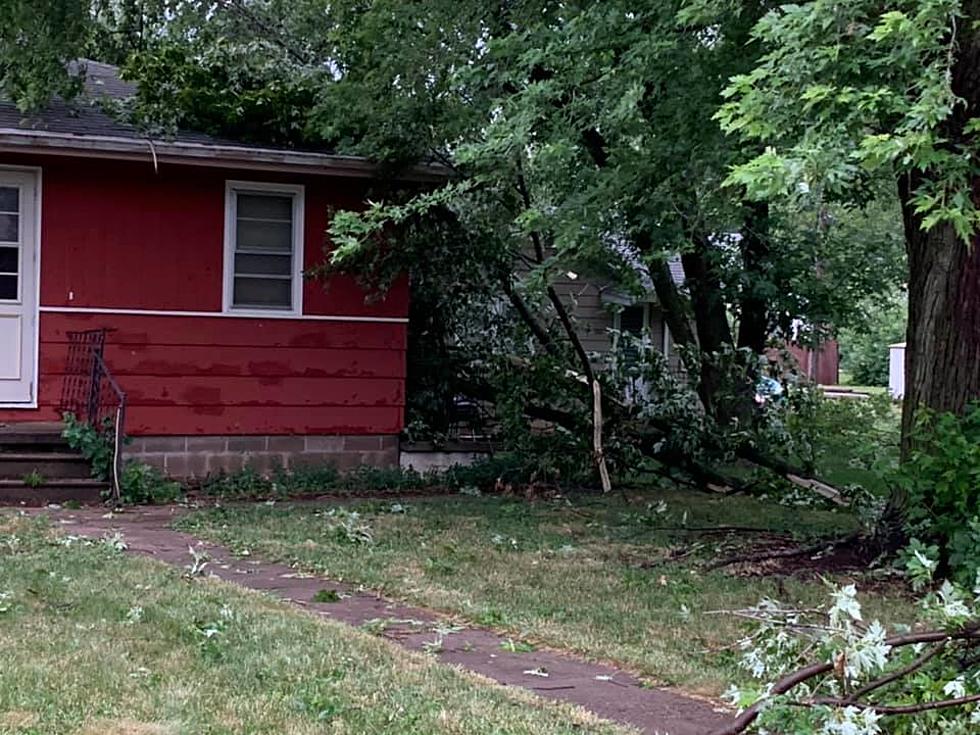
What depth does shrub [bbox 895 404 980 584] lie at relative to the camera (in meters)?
7.75

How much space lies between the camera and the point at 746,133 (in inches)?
244

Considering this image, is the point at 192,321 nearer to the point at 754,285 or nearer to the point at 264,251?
the point at 264,251

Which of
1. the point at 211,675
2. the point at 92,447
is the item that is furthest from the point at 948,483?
the point at 92,447

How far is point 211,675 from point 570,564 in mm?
3918

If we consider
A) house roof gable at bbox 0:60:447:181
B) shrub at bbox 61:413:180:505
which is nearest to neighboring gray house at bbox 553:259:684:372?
house roof gable at bbox 0:60:447:181

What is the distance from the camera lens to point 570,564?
29.0 ft

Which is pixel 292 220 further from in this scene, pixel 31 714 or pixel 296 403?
pixel 31 714

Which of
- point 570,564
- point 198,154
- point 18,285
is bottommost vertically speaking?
point 570,564

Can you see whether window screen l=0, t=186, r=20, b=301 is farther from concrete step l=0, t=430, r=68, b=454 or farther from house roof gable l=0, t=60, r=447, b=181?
concrete step l=0, t=430, r=68, b=454

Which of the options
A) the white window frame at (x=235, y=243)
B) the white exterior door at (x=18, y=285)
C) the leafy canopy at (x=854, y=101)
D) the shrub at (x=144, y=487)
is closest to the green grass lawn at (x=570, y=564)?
the shrub at (x=144, y=487)

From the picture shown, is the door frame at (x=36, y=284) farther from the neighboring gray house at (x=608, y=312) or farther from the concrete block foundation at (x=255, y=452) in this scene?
the neighboring gray house at (x=608, y=312)

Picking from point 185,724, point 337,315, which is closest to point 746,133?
point 185,724

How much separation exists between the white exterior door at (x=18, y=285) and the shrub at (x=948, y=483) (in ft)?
28.3

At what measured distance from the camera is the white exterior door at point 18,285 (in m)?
12.3
